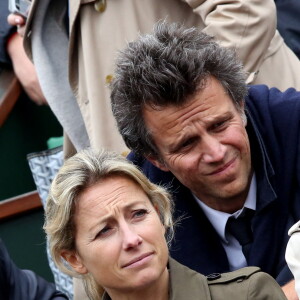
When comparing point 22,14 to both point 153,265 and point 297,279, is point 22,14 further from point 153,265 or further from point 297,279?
point 297,279

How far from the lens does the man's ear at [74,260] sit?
303 centimetres

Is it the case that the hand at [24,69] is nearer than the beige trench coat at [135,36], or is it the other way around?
the beige trench coat at [135,36]

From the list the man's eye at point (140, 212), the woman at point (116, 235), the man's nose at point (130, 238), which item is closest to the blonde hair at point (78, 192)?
the woman at point (116, 235)

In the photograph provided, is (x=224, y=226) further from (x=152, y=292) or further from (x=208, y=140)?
(x=152, y=292)

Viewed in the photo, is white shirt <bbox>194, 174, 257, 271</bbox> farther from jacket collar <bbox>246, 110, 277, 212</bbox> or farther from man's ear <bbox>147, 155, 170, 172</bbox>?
man's ear <bbox>147, 155, 170, 172</bbox>

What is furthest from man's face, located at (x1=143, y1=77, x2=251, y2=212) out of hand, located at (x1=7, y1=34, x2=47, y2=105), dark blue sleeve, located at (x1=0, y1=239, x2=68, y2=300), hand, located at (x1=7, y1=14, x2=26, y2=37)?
hand, located at (x1=7, y1=34, x2=47, y2=105)

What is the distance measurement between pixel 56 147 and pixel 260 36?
139 cm

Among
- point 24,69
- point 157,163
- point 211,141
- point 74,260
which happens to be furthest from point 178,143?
point 24,69

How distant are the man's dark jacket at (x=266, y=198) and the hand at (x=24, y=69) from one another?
145 centimetres

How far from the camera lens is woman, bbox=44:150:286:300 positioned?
2830mm

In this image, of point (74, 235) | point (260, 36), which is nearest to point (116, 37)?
point (260, 36)

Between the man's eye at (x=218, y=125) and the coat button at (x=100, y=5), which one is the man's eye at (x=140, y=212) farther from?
the coat button at (x=100, y=5)

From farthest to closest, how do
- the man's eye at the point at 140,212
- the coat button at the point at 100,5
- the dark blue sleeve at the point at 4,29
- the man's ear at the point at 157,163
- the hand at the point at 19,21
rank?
the dark blue sleeve at the point at 4,29, the hand at the point at 19,21, the coat button at the point at 100,5, the man's ear at the point at 157,163, the man's eye at the point at 140,212

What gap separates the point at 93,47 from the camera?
3982 mm
